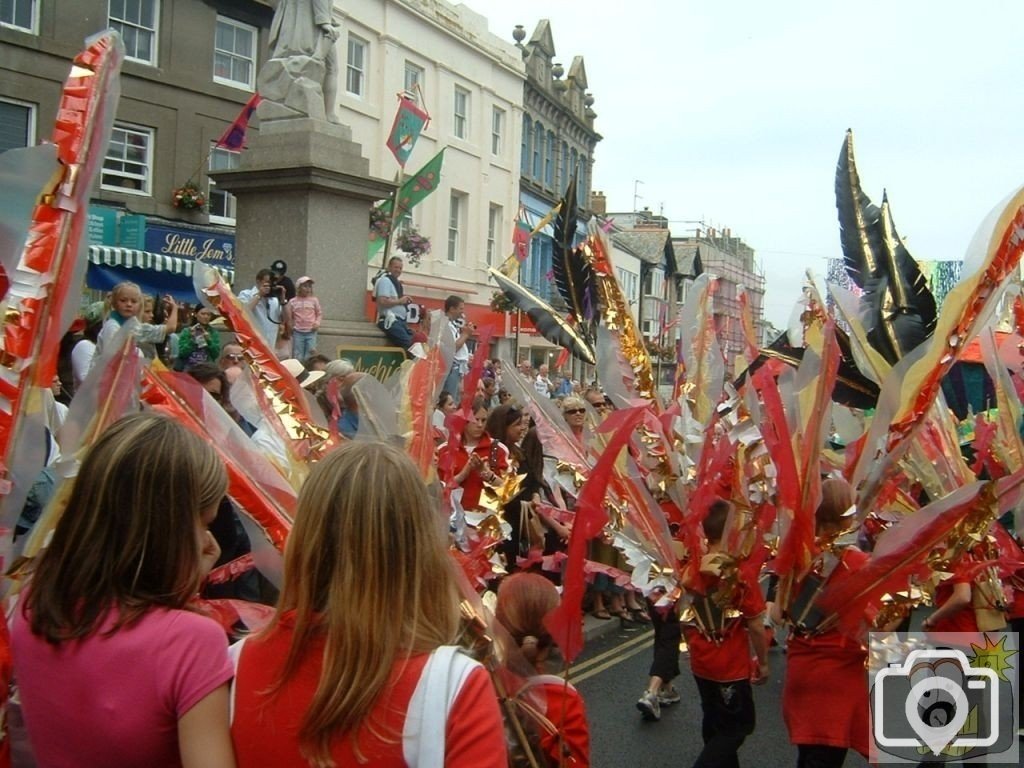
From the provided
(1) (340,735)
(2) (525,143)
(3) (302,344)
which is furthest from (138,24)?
(1) (340,735)

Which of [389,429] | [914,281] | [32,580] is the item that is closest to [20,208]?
[32,580]

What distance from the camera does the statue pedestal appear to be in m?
8.91

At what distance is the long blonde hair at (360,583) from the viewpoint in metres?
1.51

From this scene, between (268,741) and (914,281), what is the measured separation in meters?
3.37

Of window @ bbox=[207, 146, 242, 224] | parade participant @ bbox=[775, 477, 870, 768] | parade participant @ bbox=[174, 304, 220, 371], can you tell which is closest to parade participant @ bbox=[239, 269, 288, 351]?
parade participant @ bbox=[174, 304, 220, 371]

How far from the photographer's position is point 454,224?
90.2ft

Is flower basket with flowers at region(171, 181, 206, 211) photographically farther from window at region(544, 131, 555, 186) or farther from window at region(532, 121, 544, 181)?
window at region(544, 131, 555, 186)

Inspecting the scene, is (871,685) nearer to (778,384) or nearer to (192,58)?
(778,384)

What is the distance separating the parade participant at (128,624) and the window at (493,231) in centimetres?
2734

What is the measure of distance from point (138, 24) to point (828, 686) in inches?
759

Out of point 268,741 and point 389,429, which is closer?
point 268,741

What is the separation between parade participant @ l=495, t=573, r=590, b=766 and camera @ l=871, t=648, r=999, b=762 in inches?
67.1

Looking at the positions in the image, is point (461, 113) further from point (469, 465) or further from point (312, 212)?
point (469, 465)

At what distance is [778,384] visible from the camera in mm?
3504
